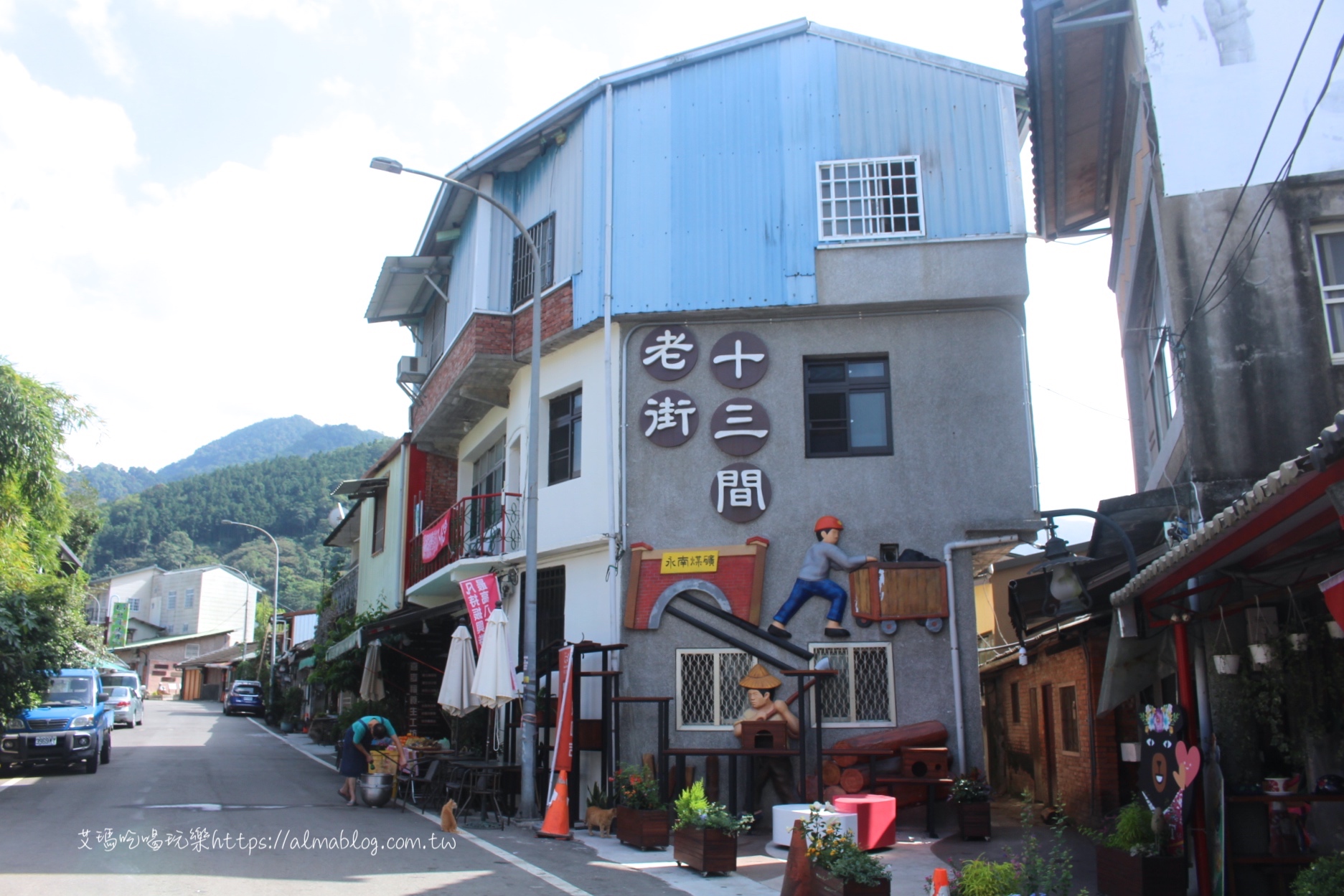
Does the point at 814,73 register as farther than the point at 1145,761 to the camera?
Yes

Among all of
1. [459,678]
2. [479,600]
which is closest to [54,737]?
[459,678]

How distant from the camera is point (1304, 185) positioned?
10.8m

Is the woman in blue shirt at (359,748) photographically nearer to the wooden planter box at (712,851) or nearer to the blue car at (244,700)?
the wooden planter box at (712,851)

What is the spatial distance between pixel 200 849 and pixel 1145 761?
30.1 ft

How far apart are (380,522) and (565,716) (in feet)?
55.0

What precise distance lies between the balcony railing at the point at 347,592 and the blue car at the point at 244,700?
17.9 meters

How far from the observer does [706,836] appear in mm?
10344

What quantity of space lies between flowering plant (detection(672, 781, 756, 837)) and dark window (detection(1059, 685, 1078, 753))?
251 inches

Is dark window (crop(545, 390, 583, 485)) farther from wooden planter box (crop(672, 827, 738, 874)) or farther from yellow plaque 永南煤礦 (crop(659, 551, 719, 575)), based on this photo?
wooden planter box (crop(672, 827, 738, 874))

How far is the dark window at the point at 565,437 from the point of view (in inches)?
673

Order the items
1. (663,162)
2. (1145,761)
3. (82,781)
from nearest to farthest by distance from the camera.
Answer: (1145,761) < (663,162) < (82,781)

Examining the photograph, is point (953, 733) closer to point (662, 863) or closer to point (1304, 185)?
point (662, 863)

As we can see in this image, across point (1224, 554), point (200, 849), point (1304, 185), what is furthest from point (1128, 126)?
point (200, 849)

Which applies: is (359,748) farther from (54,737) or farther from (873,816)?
(873,816)
